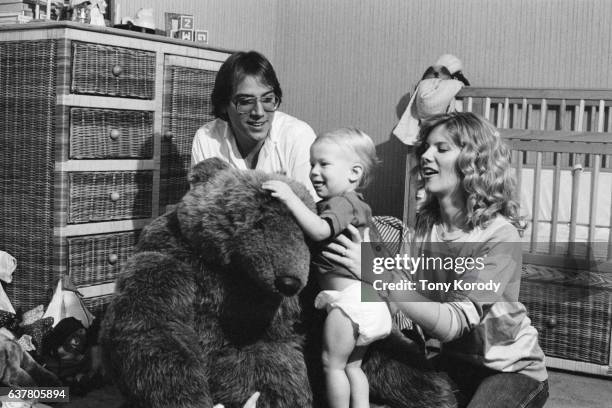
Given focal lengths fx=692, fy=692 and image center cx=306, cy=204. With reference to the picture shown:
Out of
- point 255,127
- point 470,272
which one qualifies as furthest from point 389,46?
point 470,272

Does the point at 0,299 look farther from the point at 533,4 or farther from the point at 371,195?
the point at 533,4

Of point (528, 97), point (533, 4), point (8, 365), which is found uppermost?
point (533, 4)

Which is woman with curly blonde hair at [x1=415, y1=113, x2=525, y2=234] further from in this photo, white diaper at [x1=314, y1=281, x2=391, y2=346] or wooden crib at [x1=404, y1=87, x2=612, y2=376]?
wooden crib at [x1=404, y1=87, x2=612, y2=376]

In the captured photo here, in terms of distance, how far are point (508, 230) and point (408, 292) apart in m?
0.34

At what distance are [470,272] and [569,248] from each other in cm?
136

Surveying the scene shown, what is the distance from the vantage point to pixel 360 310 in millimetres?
1530

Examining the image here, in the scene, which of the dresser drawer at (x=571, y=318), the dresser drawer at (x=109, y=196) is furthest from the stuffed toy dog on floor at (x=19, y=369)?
the dresser drawer at (x=571, y=318)

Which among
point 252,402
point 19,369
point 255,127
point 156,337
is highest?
point 255,127

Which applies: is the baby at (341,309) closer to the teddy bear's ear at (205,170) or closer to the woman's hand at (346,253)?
the woman's hand at (346,253)

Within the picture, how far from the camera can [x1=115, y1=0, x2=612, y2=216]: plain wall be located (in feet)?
11.4

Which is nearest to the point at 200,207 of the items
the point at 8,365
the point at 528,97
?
the point at 8,365

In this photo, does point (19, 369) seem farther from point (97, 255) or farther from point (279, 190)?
point (279, 190)

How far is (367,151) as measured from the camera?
1.78 meters

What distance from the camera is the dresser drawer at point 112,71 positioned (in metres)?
2.54
